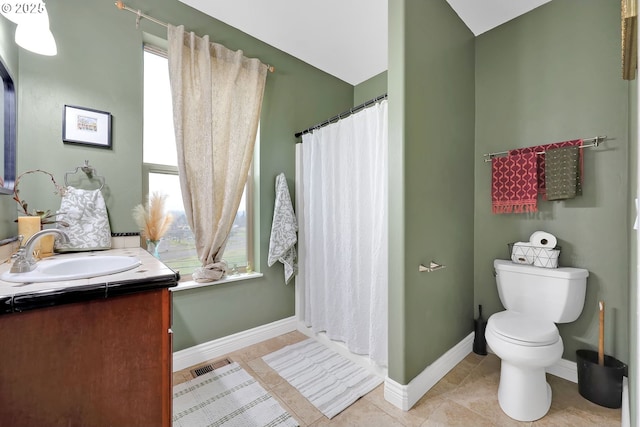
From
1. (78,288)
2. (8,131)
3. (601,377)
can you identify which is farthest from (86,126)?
(601,377)

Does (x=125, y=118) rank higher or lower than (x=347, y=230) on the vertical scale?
higher

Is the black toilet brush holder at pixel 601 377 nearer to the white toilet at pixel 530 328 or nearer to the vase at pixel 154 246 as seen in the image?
the white toilet at pixel 530 328

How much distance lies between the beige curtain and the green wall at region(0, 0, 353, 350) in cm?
18

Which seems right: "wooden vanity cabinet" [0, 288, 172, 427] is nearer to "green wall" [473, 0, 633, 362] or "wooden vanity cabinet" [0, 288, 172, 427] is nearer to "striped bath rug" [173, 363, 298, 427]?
"striped bath rug" [173, 363, 298, 427]

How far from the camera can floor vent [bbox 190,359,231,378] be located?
1795mm

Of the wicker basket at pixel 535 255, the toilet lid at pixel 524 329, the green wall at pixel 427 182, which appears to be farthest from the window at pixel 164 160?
the wicker basket at pixel 535 255

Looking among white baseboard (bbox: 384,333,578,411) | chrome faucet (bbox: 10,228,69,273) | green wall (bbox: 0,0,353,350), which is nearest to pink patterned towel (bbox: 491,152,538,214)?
white baseboard (bbox: 384,333,578,411)

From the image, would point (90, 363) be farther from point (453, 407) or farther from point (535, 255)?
point (535, 255)

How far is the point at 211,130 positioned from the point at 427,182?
159 cm

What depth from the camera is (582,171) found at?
5.54 ft

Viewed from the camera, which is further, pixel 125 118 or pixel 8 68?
pixel 125 118

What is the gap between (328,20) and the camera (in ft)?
6.67

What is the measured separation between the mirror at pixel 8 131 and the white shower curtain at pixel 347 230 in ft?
5.82

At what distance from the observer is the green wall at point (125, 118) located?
57.4 inches
